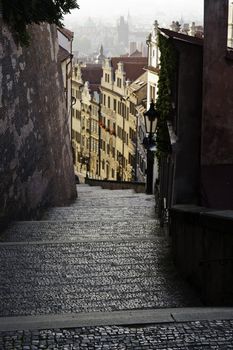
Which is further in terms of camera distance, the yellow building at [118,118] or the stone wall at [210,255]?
the yellow building at [118,118]

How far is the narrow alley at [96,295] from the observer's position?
213 inches

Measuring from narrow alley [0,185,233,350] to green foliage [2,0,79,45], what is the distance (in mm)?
3119

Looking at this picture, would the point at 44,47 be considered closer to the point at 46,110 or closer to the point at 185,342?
the point at 46,110

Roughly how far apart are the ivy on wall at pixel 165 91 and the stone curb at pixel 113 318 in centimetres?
542

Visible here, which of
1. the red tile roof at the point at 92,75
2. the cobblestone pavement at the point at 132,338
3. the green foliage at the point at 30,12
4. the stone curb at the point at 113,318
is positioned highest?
the red tile roof at the point at 92,75

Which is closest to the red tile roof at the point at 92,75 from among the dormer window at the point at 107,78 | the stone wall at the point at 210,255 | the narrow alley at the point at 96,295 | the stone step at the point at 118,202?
the dormer window at the point at 107,78

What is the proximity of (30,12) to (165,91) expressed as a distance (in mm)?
2668

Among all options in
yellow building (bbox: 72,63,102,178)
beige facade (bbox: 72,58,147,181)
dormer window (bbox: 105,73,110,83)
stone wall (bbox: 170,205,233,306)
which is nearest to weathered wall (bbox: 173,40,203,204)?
stone wall (bbox: 170,205,233,306)

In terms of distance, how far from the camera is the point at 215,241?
6719 mm

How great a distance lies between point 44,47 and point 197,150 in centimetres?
673

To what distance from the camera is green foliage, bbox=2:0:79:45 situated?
426 inches

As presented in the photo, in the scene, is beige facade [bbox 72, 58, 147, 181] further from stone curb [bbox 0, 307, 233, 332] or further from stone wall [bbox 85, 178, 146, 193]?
stone curb [bbox 0, 307, 233, 332]

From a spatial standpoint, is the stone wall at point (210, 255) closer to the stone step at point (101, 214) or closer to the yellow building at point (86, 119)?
the stone step at point (101, 214)

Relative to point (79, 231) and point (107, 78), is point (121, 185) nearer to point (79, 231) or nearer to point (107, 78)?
point (79, 231)
